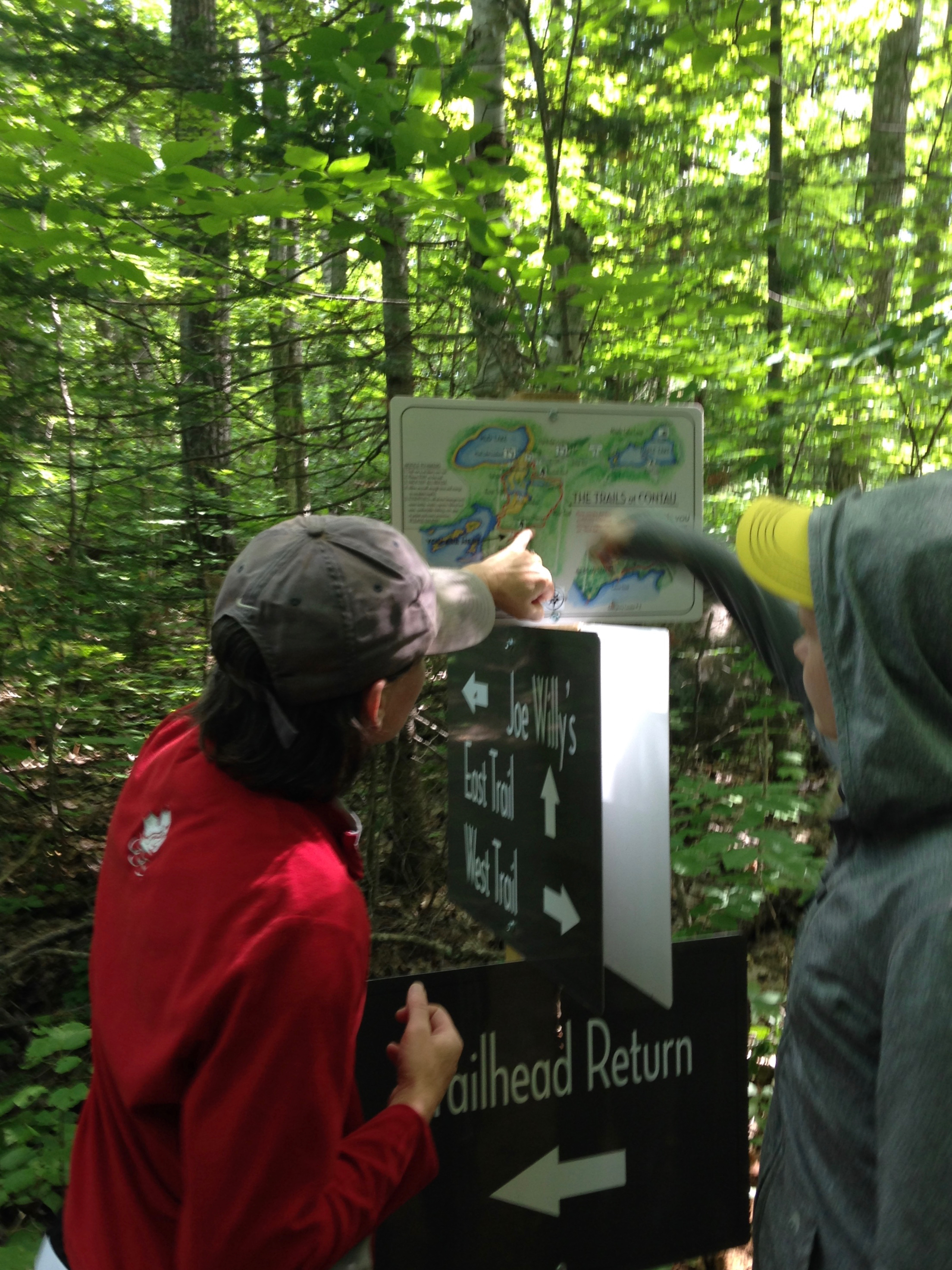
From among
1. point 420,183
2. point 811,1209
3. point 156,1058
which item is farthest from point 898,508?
point 420,183

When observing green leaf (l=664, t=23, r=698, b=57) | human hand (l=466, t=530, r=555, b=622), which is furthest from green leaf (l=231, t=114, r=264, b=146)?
human hand (l=466, t=530, r=555, b=622)

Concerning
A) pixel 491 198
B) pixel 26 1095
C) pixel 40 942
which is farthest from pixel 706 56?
pixel 40 942

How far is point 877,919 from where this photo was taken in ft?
3.59

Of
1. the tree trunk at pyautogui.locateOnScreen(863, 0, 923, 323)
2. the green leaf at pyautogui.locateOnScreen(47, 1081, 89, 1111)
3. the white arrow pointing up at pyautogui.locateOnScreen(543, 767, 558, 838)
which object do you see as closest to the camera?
the white arrow pointing up at pyautogui.locateOnScreen(543, 767, 558, 838)

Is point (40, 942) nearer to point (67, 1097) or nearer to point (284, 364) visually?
point (67, 1097)

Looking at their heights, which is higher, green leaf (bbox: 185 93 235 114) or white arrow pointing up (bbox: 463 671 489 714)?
green leaf (bbox: 185 93 235 114)

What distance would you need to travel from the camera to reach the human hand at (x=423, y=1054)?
4.55ft

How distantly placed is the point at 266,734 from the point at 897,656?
32.7 inches

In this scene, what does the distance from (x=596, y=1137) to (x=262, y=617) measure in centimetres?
131

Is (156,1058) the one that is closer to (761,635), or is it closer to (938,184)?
(761,635)

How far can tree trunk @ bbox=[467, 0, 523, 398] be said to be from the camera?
3080 mm

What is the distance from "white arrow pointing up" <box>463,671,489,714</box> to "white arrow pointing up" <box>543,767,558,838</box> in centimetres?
31

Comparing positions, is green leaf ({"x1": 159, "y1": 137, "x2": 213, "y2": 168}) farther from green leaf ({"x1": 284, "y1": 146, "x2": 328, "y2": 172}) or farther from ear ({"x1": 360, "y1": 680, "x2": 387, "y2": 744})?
ear ({"x1": 360, "y1": 680, "x2": 387, "y2": 744})

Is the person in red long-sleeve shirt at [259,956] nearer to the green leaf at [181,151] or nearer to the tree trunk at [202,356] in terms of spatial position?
the green leaf at [181,151]
